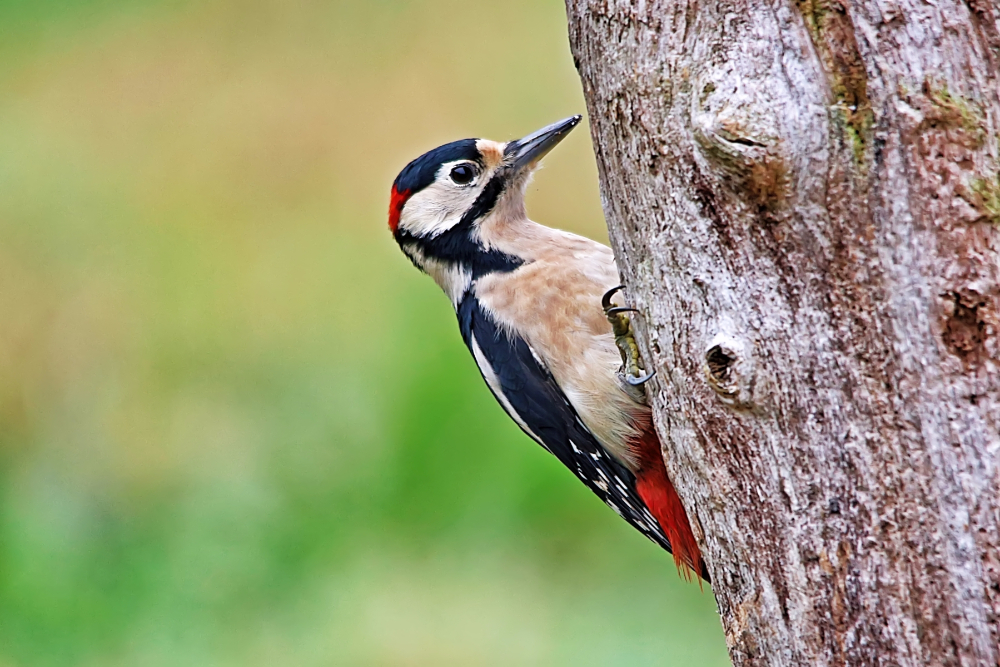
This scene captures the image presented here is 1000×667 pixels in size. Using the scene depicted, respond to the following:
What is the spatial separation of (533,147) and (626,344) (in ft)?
3.06

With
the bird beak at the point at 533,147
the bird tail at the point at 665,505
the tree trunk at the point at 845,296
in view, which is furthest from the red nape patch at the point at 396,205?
the tree trunk at the point at 845,296

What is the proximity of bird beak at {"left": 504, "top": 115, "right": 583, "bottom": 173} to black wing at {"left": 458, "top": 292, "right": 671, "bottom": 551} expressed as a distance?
1.56ft

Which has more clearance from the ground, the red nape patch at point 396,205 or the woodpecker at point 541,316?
the red nape patch at point 396,205

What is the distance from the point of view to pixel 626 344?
2.79m

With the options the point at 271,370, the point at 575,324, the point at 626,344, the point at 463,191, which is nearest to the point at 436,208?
the point at 463,191

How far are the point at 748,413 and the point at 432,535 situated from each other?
3498 mm

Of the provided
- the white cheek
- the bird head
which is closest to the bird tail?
the bird head

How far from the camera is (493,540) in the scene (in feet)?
16.9

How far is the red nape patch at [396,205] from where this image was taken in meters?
3.58

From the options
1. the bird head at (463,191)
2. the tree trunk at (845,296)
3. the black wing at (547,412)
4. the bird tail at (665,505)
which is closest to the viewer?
the tree trunk at (845,296)

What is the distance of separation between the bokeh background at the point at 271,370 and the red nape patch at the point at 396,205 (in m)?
1.64

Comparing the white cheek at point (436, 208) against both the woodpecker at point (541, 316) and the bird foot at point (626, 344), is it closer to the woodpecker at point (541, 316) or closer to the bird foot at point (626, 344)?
the woodpecker at point (541, 316)

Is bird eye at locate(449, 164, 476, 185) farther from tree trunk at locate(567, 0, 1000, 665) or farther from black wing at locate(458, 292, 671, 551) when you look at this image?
tree trunk at locate(567, 0, 1000, 665)

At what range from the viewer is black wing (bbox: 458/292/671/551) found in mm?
3121
